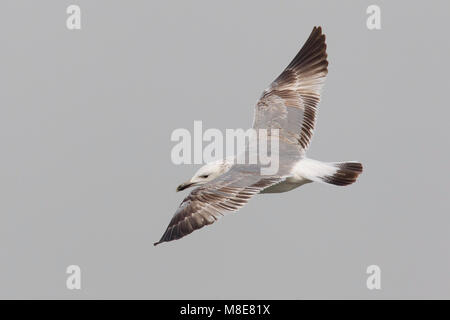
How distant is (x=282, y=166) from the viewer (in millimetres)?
9477

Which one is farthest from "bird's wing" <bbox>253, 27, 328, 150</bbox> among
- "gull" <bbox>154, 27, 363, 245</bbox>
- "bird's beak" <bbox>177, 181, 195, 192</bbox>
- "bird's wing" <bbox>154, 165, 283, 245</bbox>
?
"bird's wing" <bbox>154, 165, 283, 245</bbox>

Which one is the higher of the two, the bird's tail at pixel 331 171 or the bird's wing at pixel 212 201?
the bird's tail at pixel 331 171

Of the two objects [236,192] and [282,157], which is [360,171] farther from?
[236,192]

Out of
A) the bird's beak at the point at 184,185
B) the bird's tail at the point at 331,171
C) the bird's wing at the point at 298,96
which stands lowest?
the bird's beak at the point at 184,185

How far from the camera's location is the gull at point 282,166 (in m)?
8.58

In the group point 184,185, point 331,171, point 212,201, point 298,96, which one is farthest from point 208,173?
point 298,96

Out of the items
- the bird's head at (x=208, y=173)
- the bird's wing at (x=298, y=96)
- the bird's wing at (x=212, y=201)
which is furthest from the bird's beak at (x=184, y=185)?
the bird's wing at (x=298, y=96)

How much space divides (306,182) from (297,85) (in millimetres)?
1953

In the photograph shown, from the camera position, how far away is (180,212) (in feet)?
28.3

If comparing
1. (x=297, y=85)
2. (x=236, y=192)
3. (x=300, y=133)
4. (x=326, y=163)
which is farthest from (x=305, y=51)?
(x=236, y=192)

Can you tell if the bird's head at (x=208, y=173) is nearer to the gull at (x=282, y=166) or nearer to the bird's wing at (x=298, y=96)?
the gull at (x=282, y=166)

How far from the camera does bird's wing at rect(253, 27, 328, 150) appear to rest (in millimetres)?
10406

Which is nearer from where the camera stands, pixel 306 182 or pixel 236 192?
pixel 236 192

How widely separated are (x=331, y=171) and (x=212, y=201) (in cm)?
160
